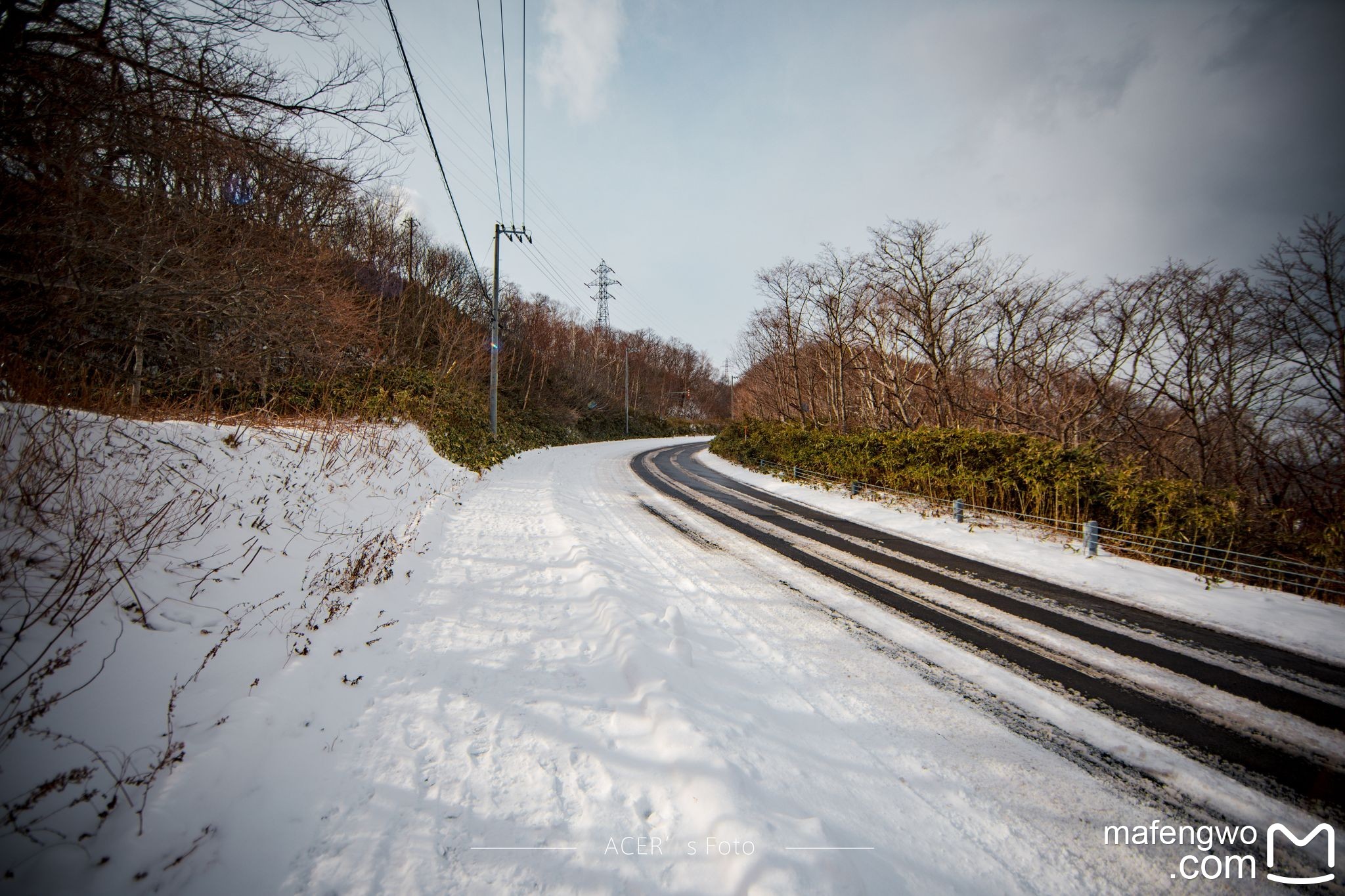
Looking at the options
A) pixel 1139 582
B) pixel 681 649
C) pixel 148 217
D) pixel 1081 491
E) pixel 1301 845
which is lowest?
pixel 1301 845

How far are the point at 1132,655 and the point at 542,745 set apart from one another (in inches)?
201

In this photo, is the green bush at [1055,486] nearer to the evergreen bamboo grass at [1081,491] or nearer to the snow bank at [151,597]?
the evergreen bamboo grass at [1081,491]

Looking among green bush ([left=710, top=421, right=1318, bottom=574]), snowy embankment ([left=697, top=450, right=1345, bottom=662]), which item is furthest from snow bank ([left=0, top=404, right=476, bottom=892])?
green bush ([left=710, top=421, right=1318, bottom=574])

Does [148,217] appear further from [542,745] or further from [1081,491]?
[1081,491]

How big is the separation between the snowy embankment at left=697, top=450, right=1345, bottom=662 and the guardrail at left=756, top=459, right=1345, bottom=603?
0.14 metres

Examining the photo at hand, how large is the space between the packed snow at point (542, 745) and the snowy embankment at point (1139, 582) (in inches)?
131

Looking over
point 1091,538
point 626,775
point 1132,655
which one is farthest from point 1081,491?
point 626,775

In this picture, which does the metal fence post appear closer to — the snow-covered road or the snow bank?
the snow-covered road

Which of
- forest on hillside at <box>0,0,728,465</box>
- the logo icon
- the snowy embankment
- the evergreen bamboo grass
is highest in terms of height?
forest on hillside at <box>0,0,728,465</box>

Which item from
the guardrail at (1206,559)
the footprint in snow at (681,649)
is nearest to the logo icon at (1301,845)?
the footprint in snow at (681,649)

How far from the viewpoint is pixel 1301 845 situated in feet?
7.34

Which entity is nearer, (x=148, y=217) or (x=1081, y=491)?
(x=148, y=217)

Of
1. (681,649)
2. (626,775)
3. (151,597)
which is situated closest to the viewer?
(626,775)

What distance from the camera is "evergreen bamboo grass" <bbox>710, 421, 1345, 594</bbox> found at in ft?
19.4
